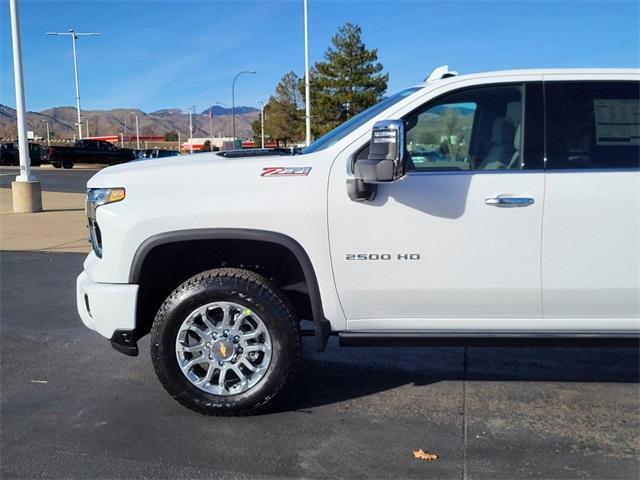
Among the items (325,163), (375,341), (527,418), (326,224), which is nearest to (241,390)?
(375,341)

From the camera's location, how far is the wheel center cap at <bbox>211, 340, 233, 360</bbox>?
3.77 m

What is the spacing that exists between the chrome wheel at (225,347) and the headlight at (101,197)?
82 centimetres

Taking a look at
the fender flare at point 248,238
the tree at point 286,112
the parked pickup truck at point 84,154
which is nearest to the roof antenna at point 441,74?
the fender flare at point 248,238

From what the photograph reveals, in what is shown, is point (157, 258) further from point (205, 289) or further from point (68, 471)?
point (68, 471)

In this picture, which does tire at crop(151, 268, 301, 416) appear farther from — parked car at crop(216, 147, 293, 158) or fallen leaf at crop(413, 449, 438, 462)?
fallen leaf at crop(413, 449, 438, 462)

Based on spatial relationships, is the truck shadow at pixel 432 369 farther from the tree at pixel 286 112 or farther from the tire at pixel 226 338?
the tree at pixel 286 112

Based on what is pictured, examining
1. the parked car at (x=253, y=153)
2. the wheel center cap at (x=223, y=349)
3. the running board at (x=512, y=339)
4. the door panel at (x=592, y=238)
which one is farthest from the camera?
the parked car at (x=253, y=153)

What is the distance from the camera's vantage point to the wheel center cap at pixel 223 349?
148 inches

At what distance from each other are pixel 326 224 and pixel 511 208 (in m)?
1.05

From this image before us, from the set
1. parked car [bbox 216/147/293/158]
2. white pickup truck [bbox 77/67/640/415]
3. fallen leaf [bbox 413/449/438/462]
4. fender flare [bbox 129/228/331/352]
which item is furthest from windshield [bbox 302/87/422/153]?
fallen leaf [bbox 413/449/438/462]

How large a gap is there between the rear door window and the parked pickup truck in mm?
39063

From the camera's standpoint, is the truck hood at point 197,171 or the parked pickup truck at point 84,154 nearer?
the truck hood at point 197,171

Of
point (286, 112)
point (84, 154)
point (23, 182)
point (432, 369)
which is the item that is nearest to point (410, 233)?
point (432, 369)

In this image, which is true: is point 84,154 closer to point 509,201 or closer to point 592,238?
point 509,201
